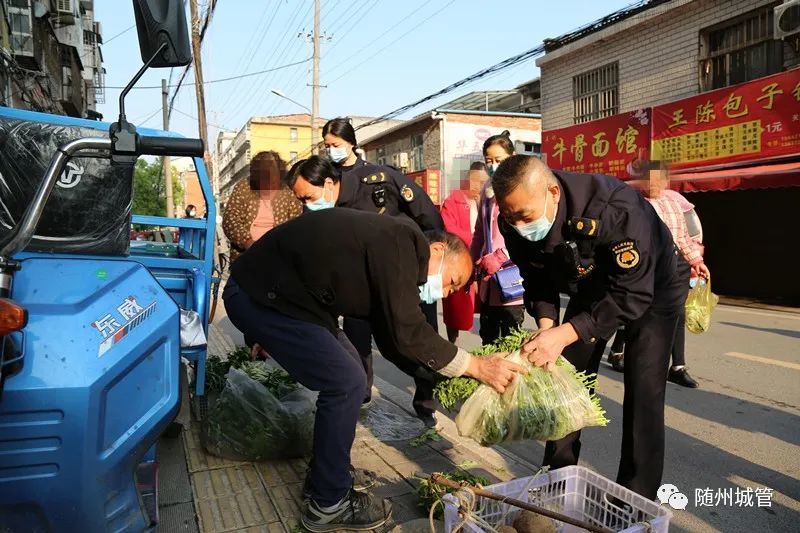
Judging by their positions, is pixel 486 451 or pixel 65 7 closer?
pixel 486 451

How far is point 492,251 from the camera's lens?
4402mm

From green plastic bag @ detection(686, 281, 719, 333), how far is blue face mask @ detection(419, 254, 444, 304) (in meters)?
3.31

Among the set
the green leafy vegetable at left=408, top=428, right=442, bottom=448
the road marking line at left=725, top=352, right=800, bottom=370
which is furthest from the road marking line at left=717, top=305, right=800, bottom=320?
the green leafy vegetable at left=408, top=428, right=442, bottom=448

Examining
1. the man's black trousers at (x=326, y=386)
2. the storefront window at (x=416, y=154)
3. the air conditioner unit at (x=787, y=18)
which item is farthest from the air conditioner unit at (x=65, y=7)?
the man's black trousers at (x=326, y=386)

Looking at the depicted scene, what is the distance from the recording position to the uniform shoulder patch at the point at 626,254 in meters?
2.50

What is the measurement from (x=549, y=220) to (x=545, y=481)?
1.12 m

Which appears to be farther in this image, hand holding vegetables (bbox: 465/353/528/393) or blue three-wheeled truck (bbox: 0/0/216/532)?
hand holding vegetables (bbox: 465/353/528/393)

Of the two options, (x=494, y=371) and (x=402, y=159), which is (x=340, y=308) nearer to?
(x=494, y=371)

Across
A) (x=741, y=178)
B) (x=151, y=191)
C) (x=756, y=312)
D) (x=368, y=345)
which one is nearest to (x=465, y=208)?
(x=368, y=345)

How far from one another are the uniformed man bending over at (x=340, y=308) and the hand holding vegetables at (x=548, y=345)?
0.40 ft

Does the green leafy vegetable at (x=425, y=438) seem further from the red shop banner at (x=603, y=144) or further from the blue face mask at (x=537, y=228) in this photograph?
the red shop banner at (x=603, y=144)

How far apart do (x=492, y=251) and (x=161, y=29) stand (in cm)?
293

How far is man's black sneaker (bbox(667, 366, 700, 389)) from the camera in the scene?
17.7 ft

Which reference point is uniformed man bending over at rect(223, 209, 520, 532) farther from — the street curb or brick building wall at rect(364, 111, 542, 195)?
brick building wall at rect(364, 111, 542, 195)
